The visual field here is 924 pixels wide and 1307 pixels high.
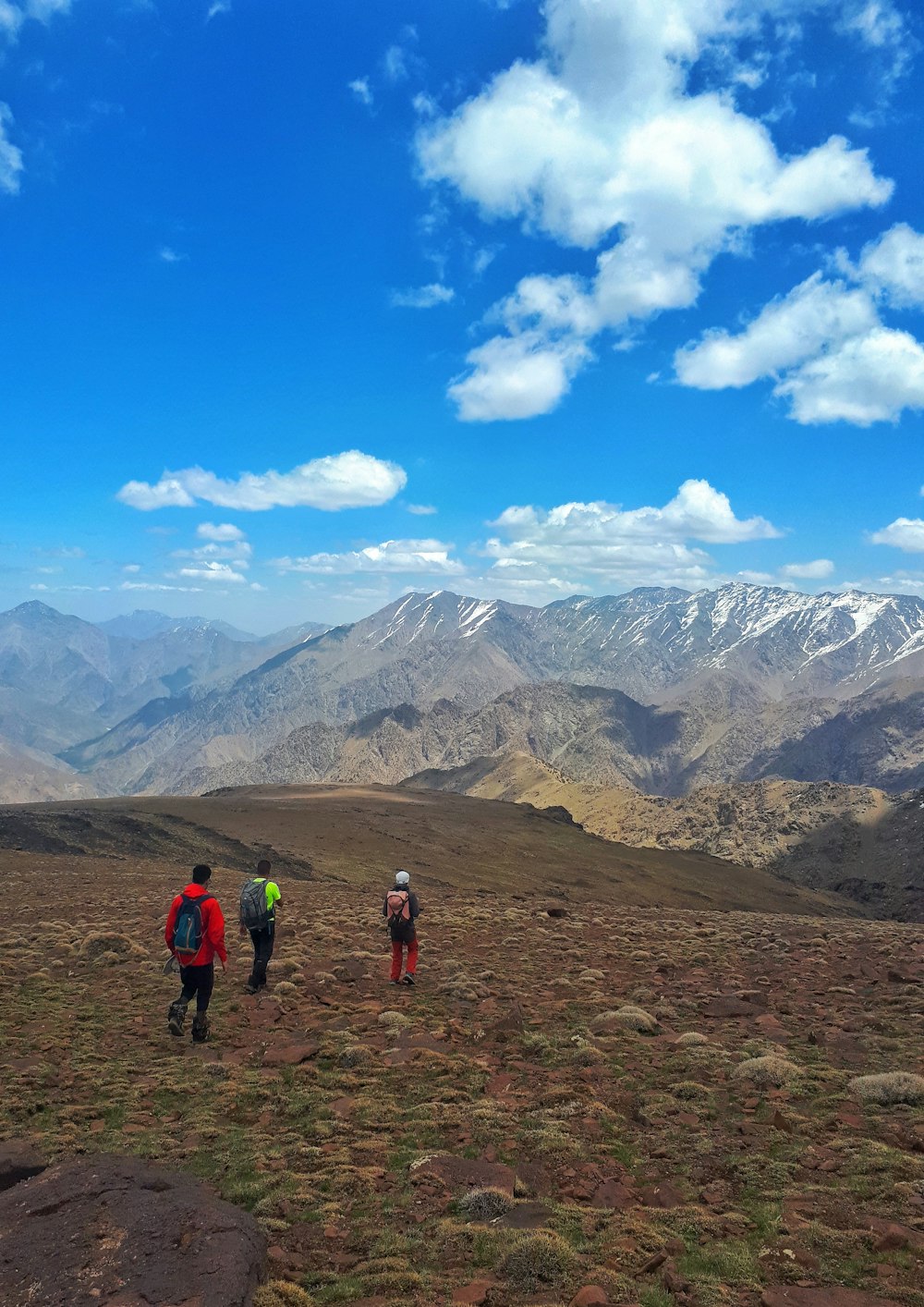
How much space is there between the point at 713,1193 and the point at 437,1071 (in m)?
4.60

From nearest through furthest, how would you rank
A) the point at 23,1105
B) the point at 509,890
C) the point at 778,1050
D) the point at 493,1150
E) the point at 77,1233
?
the point at 77,1233, the point at 493,1150, the point at 23,1105, the point at 778,1050, the point at 509,890

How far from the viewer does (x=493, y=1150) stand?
8586mm

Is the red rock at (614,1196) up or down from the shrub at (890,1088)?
down

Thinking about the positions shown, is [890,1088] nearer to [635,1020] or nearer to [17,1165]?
[635,1020]

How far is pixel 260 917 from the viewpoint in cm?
1463

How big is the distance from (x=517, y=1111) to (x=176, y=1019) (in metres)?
6.12

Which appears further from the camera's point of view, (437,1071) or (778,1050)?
(778,1050)

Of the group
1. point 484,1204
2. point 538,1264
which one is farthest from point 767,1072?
point 538,1264

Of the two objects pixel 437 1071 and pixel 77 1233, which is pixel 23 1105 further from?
pixel 437 1071

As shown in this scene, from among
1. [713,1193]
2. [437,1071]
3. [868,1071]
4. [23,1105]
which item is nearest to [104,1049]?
[23,1105]

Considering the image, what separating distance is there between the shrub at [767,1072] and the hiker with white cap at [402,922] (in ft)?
22.3

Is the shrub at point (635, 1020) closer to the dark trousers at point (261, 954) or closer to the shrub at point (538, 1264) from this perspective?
the dark trousers at point (261, 954)

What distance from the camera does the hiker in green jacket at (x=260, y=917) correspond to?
14.6 meters

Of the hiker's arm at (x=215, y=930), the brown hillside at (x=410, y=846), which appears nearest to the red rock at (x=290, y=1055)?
the hiker's arm at (x=215, y=930)
